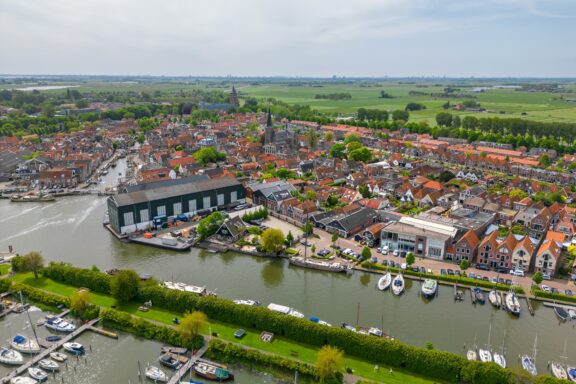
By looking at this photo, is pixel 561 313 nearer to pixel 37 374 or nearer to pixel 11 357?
pixel 37 374

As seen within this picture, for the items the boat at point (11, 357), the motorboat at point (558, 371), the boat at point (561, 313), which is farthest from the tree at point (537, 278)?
the boat at point (11, 357)

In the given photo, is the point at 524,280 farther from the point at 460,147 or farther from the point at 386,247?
the point at 460,147

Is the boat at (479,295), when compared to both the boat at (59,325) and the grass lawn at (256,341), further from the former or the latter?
the boat at (59,325)

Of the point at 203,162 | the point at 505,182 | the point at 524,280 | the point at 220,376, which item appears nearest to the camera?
the point at 220,376

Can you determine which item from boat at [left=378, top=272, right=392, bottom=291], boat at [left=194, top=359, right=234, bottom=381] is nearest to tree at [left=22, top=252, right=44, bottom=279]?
boat at [left=194, top=359, right=234, bottom=381]

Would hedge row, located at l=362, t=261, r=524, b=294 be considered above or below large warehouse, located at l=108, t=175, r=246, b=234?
below

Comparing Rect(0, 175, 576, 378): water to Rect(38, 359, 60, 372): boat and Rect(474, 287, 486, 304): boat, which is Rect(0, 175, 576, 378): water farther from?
Rect(38, 359, 60, 372): boat

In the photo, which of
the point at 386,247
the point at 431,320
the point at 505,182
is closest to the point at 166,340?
the point at 431,320
